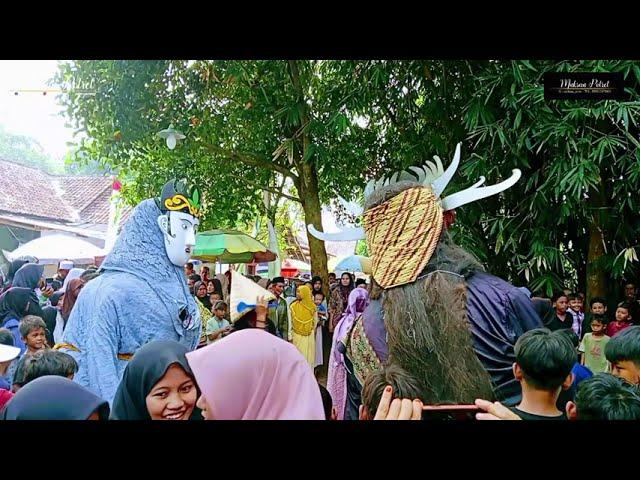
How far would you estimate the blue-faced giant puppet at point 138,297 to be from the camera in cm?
394

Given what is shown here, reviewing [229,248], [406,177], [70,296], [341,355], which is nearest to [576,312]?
[406,177]

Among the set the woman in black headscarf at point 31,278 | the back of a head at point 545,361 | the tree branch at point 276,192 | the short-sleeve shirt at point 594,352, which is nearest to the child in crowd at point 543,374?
the back of a head at point 545,361

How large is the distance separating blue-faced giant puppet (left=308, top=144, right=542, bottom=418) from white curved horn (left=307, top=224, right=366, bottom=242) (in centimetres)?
5

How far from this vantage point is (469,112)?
14.0 ft

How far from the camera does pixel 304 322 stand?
→ 13.9 feet

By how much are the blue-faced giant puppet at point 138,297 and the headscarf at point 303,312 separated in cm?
47

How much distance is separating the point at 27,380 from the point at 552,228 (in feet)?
8.34

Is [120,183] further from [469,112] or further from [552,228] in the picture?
[552,228]

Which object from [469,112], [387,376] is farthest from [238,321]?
[469,112]

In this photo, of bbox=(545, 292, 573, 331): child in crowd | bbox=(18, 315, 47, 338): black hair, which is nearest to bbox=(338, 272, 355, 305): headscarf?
bbox=(545, 292, 573, 331): child in crowd

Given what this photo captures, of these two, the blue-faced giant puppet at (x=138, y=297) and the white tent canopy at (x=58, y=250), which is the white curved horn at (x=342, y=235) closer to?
the blue-faced giant puppet at (x=138, y=297)

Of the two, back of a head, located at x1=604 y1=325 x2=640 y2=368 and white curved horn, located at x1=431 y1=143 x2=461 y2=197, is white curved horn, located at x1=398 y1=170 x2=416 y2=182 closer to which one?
white curved horn, located at x1=431 y1=143 x2=461 y2=197
